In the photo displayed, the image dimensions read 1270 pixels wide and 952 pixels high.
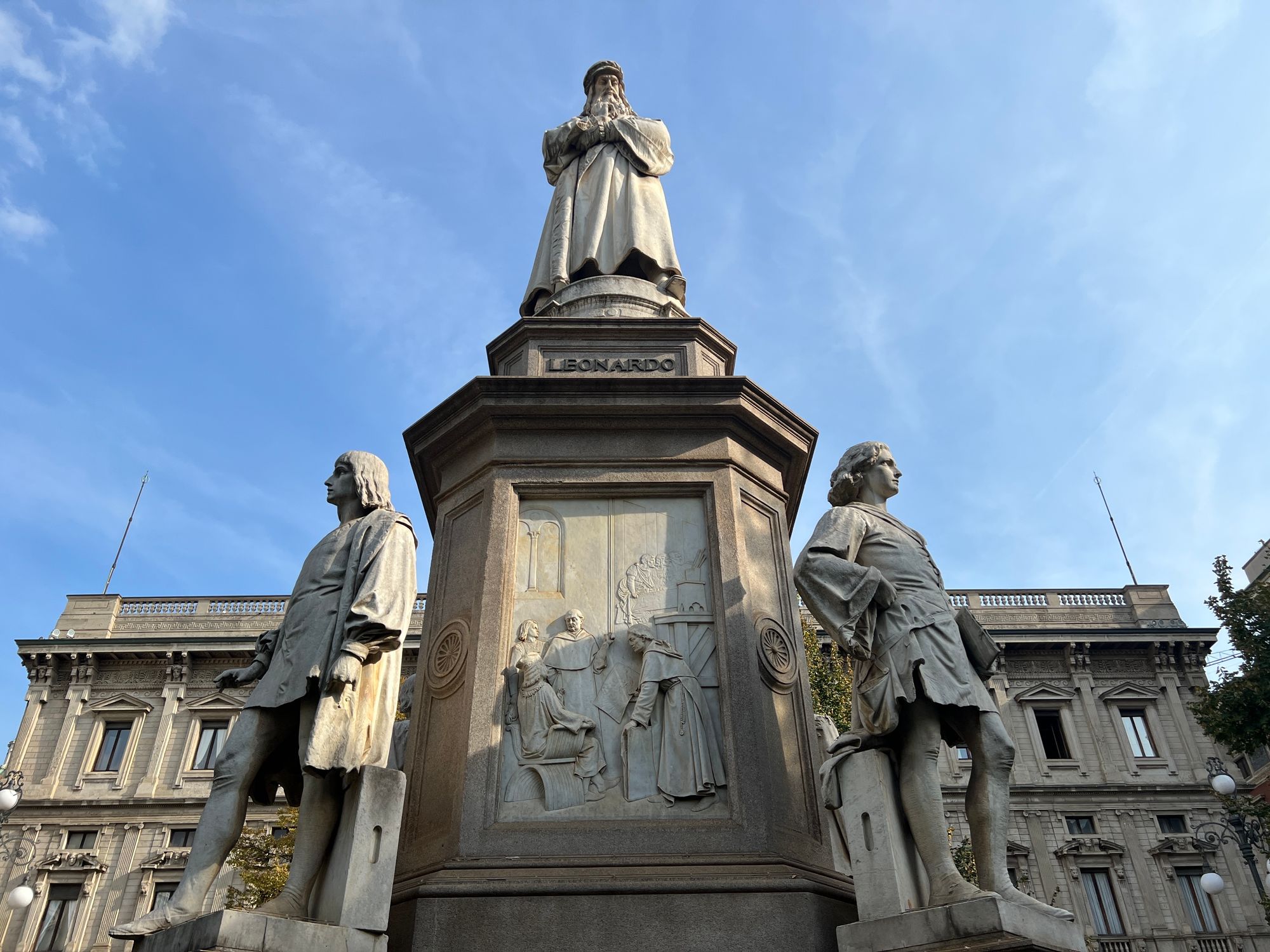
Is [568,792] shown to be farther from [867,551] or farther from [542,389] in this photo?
[542,389]

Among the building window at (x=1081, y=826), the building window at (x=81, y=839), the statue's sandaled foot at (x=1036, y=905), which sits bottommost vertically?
the statue's sandaled foot at (x=1036, y=905)

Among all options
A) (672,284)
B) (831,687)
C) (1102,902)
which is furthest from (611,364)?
(1102,902)

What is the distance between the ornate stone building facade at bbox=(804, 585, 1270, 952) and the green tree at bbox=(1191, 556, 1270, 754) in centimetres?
1010

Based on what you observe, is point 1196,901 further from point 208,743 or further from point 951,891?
point 951,891

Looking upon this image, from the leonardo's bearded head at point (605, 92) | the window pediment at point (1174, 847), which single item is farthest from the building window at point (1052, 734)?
the leonardo's bearded head at point (605, 92)

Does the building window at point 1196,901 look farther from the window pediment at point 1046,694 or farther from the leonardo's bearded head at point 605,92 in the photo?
the leonardo's bearded head at point 605,92

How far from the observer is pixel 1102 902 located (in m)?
31.3

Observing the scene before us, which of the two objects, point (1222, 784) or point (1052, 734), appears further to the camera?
point (1052, 734)

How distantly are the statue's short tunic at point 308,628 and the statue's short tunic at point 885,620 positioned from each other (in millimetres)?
2769

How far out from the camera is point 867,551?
20.2 feet

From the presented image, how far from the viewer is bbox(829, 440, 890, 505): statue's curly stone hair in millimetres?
6746

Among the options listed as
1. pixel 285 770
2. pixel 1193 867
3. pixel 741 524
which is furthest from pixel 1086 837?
pixel 285 770

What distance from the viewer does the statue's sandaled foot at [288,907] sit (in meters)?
5.04

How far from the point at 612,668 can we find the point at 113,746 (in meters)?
33.4
